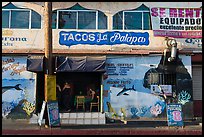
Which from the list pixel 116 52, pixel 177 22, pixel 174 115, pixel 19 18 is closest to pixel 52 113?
pixel 174 115

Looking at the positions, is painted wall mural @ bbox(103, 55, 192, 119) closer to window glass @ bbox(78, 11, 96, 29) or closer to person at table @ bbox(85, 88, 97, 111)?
A: person at table @ bbox(85, 88, 97, 111)

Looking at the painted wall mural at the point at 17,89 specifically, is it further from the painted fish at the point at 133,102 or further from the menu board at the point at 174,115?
the menu board at the point at 174,115

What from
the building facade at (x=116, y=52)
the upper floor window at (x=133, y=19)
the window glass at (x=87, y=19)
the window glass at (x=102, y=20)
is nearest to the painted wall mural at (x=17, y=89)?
the building facade at (x=116, y=52)

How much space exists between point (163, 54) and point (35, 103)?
718 centimetres

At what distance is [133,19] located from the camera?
17266 mm

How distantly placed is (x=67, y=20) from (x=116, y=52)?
324 cm

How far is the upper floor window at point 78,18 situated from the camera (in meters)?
17.2

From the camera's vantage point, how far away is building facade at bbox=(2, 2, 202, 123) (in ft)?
54.3

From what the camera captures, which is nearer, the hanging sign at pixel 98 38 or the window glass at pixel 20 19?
the hanging sign at pixel 98 38

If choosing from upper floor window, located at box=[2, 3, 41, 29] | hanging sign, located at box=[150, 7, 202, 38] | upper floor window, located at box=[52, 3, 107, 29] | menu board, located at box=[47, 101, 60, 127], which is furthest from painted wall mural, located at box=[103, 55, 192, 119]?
upper floor window, located at box=[2, 3, 41, 29]

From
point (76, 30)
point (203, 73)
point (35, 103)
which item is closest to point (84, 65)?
point (76, 30)

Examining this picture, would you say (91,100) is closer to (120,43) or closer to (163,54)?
(120,43)

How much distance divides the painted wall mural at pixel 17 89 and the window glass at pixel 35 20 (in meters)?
1.88

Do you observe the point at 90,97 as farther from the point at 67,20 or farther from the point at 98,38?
the point at 67,20
